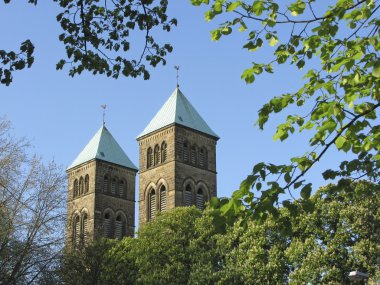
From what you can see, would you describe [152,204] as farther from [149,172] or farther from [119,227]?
[119,227]

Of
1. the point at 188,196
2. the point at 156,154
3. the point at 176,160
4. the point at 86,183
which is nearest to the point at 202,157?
the point at 176,160

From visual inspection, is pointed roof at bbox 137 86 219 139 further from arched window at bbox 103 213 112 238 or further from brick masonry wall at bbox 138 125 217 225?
arched window at bbox 103 213 112 238

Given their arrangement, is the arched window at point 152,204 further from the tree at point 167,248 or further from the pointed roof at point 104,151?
the tree at point 167,248

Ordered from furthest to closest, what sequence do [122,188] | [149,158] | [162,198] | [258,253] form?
[122,188] < [149,158] < [162,198] < [258,253]

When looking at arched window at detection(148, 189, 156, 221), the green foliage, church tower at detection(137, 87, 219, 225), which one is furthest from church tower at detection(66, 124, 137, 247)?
the green foliage

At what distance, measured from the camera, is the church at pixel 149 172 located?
5503 centimetres

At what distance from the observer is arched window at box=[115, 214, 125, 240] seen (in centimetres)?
6058

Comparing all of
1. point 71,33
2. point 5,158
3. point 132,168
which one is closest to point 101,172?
point 132,168

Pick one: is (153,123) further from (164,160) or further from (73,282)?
(73,282)

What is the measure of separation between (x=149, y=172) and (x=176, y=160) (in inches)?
123

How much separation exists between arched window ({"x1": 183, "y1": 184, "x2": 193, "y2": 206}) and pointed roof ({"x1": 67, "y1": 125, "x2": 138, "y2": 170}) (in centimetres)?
980

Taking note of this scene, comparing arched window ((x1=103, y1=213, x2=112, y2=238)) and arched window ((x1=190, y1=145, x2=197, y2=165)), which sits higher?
arched window ((x1=190, y1=145, x2=197, y2=165))

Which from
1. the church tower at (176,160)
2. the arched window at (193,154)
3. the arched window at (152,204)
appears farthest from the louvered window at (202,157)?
the arched window at (152,204)

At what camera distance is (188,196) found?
54.5 meters
